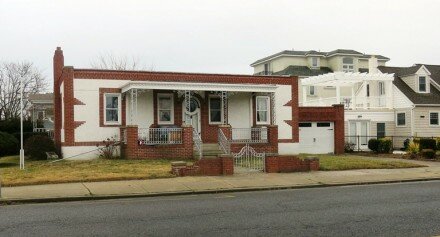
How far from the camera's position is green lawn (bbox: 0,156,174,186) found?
16.7 meters

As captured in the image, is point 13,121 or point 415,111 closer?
point 415,111

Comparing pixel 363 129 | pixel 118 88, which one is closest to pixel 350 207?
pixel 118 88

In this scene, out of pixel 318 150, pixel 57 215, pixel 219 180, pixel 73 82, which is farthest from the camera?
pixel 318 150

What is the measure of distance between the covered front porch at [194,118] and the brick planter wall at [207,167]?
572 cm

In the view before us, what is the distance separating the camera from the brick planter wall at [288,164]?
64.6 ft

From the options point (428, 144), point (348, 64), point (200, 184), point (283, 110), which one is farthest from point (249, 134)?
point (348, 64)

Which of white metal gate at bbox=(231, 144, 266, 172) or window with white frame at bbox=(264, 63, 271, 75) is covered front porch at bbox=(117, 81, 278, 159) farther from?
window with white frame at bbox=(264, 63, 271, 75)

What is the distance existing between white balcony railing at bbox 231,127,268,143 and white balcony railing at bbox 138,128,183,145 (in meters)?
4.16

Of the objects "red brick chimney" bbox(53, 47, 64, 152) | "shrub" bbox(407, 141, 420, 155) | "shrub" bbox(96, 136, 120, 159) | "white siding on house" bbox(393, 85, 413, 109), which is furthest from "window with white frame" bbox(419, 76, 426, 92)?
"red brick chimney" bbox(53, 47, 64, 152)

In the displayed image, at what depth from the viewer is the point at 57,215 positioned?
35.6 ft

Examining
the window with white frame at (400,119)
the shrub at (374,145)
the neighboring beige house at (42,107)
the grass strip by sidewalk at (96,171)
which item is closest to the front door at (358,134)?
the shrub at (374,145)

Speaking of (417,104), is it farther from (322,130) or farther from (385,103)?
(322,130)

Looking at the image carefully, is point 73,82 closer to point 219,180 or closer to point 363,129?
point 219,180

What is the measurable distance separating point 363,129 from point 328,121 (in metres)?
5.26
